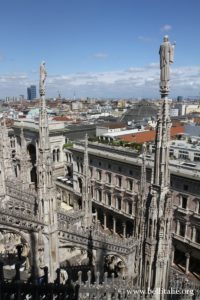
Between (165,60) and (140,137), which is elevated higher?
(165,60)

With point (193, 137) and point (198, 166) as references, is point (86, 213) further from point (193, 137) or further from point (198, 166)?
point (193, 137)

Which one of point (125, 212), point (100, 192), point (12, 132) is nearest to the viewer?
point (125, 212)

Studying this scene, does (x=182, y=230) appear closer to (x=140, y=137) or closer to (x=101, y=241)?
(x=101, y=241)

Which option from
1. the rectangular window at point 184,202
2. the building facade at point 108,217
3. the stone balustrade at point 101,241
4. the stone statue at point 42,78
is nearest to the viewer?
the building facade at point 108,217

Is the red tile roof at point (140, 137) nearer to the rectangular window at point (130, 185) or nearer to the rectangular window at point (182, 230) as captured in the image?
the rectangular window at point (130, 185)

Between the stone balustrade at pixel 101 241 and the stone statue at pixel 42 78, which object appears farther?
the stone balustrade at pixel 101 241

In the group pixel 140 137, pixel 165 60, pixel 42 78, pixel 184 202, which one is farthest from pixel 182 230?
pixel 165 60

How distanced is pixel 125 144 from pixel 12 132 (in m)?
31.9

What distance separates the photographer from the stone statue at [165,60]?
32.5ft

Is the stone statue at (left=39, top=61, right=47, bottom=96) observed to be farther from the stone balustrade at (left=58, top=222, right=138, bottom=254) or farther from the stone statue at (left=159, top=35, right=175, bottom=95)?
the stone balustrade at (left=58, top=222, right=138, bottom=254)

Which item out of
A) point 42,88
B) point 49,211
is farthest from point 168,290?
point 42,88

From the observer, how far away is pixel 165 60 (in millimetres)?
10016

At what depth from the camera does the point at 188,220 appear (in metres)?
29.9

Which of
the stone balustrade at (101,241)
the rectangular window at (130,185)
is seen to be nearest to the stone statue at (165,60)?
the stone balustrade at (101,241)
